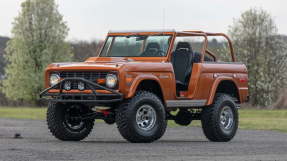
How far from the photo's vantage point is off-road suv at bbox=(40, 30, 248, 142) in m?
15.4

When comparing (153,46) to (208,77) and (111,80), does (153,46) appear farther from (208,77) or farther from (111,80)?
(111,80)

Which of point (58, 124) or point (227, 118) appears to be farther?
point (227, 118)

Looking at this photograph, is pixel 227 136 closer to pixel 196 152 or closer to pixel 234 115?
pixel 234 115

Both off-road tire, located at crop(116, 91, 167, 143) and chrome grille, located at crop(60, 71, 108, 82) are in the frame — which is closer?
off-road tire, located at crop(116, 91, 167, 143)

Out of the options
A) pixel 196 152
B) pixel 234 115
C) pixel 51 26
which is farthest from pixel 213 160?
pixel 51 26

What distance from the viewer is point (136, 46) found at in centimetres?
1755

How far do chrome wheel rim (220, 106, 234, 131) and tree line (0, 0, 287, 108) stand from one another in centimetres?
5911

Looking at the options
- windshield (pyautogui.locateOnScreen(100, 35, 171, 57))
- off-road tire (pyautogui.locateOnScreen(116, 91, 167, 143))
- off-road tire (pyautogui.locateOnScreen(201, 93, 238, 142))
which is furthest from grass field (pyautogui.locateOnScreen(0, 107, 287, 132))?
off-road tire (pyautogui.locateOnScreen(116, 91, 167, 143))

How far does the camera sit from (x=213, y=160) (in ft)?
39.0

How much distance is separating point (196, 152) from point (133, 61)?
12.0 ft

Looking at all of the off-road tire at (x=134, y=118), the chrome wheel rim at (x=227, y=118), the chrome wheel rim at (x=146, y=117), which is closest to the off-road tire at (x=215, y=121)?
the chrome wheel rim at (x=227, y=118)

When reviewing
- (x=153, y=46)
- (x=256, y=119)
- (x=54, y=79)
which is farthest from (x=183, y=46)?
(x=256, y=119)

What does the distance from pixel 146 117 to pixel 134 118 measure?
0.48 m

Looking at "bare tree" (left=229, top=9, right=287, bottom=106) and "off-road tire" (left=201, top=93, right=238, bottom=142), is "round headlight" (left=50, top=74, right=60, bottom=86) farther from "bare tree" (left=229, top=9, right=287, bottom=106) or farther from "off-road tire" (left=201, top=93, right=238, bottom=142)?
"bare tree" (left=229, top=9, right=287, bottom=106)
